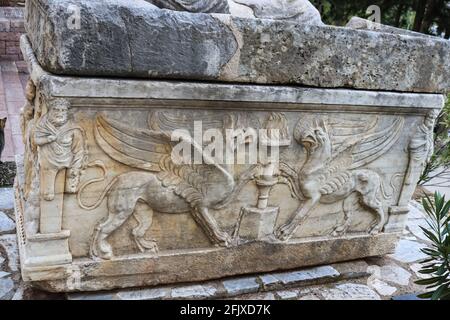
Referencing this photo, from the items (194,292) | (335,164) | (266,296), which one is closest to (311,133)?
(335,164)

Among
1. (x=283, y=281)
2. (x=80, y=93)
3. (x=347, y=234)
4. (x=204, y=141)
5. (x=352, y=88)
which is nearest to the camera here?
(x=80, y=93)

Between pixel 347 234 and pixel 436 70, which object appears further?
pixel 347 234

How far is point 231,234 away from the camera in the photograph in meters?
2.76

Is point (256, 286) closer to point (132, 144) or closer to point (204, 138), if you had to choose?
point (204, 138)

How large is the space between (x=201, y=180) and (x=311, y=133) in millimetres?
644

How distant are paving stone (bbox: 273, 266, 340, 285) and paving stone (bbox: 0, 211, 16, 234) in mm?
1692

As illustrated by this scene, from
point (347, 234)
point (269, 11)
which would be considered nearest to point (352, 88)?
point (269, 11)

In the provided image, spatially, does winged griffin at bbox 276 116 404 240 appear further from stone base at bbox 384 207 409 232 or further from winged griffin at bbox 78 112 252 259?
winged griffin at bbox 78 112 252 259

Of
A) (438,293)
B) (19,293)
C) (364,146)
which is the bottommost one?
(19,293)

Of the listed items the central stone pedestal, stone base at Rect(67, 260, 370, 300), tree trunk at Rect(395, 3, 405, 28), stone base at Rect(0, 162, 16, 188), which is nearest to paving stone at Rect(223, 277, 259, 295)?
stone base at Rect(67, 260, 370, 300)

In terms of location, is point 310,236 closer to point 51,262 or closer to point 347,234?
point 347,234

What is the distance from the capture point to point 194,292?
271 centimetres

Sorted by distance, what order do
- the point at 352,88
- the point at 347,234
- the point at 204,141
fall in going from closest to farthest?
the point at 204,141 < the point at 352,88 < the point at 347,234

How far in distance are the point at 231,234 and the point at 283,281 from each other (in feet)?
1.45
